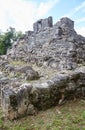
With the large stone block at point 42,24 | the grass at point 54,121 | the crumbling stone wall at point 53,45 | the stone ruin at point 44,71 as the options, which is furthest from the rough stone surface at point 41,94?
the large stone block at point 42,24

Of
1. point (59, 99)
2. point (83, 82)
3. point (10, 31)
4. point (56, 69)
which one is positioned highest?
point (10, 31)

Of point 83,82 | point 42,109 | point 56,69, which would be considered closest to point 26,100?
point 42,109

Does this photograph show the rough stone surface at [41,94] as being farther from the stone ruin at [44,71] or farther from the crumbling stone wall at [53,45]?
the crumbling stone wall at [53,45]

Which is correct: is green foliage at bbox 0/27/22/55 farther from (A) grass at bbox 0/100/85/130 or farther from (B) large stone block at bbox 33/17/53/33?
(A) grass at bbox 0/100/85/130

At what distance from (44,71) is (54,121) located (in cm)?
312

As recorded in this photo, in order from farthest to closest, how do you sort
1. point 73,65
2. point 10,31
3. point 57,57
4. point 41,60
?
point 10,31
point 41,60
point 57,57
point 73,65

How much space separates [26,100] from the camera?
5207 millimetres

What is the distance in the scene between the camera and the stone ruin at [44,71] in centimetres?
525

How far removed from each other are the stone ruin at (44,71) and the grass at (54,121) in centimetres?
21

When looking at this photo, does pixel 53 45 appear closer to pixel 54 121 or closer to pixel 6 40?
pixel 54 121

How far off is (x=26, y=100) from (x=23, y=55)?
625 cm

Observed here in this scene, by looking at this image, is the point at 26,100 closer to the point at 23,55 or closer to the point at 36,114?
the point at 36,114

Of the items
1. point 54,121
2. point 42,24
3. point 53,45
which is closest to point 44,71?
point 53,45

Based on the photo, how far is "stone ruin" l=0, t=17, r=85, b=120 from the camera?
17.2ft
